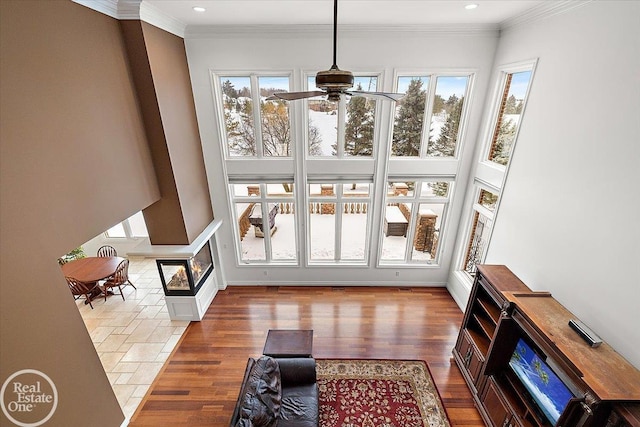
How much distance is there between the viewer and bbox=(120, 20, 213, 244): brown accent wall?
3.69 metres

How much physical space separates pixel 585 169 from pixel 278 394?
4304 millimetres

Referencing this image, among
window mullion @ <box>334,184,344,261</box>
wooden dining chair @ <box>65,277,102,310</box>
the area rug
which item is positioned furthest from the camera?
window mullion @ <box>334,184,344,261</box>

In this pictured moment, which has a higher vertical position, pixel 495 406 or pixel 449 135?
pixel 449 135

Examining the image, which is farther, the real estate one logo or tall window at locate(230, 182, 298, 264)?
tall window at locate(230, 182, 298, 264)

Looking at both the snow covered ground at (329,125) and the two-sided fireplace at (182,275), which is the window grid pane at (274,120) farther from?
the two-sided fireplace at (182,275)

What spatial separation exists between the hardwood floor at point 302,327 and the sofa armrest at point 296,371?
2.98 ft

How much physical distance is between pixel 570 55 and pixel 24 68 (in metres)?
5.47

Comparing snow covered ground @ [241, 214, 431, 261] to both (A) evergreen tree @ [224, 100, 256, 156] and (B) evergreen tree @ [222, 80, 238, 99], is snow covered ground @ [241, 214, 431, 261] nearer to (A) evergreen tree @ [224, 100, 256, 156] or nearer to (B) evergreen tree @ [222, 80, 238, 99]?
(A) evergreen tree @ [224, 100, 256, 156]

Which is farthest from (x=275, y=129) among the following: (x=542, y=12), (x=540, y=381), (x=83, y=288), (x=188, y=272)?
(x=540, y=381)

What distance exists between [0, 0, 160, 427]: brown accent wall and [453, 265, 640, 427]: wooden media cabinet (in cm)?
461

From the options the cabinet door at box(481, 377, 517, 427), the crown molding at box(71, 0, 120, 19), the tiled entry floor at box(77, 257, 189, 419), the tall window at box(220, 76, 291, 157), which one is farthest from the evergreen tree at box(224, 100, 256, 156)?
the cabinet door at box(481, 377, 517, 427)

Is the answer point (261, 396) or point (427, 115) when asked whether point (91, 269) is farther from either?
point (427, 115)

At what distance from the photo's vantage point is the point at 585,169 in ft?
9.54

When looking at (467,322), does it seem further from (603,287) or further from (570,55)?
(570,55)
